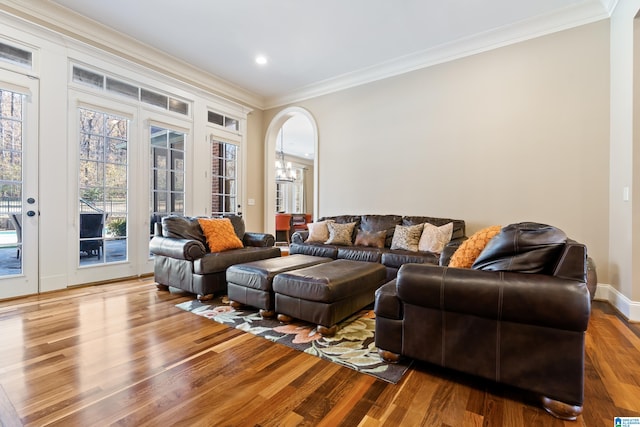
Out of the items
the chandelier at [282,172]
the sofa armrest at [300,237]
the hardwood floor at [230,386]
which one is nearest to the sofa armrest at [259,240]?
the sofa armrest at [300,237]

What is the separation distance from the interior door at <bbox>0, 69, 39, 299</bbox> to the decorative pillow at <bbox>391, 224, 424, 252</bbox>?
4036 millimetres

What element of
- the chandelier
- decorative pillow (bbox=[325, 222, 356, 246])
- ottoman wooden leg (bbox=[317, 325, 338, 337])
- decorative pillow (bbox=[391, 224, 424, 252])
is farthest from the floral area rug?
the chandelier

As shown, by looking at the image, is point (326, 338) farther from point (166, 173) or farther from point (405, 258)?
point (166, 173)

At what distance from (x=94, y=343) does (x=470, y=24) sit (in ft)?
15.6

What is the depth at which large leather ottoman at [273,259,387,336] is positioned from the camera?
90.4 inches

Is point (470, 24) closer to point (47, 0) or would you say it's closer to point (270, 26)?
point (270, 26)

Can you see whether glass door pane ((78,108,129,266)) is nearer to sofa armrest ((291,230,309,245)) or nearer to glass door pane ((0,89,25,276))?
glass door pane ((0,89,25,276))

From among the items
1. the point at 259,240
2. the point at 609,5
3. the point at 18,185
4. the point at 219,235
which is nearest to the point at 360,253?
the point at 259,240

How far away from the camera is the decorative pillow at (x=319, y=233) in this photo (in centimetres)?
439

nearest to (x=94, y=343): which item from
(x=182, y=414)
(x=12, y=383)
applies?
(x=12, y=383)

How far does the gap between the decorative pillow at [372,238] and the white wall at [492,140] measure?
25.8 inches

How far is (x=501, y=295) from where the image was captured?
1.49 m

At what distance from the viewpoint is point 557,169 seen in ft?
11.2

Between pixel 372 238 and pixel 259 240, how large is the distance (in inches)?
59.2
